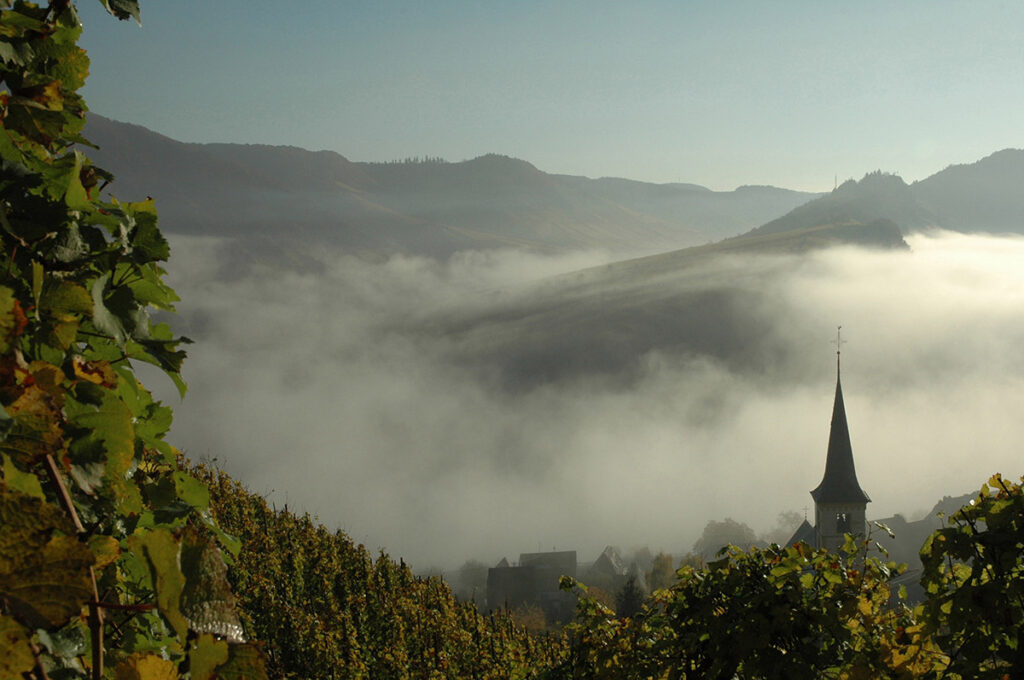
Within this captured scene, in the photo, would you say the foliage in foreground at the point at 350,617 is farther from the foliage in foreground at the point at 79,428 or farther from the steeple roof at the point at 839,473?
the steeple roof at the point at 839,473

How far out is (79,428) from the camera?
126 centimetres

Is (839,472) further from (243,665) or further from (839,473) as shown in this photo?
(243,665)

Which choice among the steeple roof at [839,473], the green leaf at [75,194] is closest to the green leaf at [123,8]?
the green leaf at [75,194]

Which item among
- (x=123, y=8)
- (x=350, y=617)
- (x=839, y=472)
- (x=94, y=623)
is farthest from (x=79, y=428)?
(x=839, y=472)

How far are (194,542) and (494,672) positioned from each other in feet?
39.9

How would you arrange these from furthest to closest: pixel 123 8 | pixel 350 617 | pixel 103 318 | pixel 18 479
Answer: pixel 350 617 < pixel 123 8 < pixel 103 318 < pixel 18 479

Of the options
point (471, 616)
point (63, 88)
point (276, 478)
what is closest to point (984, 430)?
point (276, 478)

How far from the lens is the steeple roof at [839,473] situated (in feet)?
169

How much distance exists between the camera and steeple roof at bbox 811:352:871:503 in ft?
169

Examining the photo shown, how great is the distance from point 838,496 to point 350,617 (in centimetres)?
4493

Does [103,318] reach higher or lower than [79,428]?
higher

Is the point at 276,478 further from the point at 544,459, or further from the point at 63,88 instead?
the point at 63,88

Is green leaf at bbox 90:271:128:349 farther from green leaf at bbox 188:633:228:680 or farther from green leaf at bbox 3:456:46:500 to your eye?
green leaf at bbox 188:633:228:680

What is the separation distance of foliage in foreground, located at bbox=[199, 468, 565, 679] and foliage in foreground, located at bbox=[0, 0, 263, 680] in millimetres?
10142
